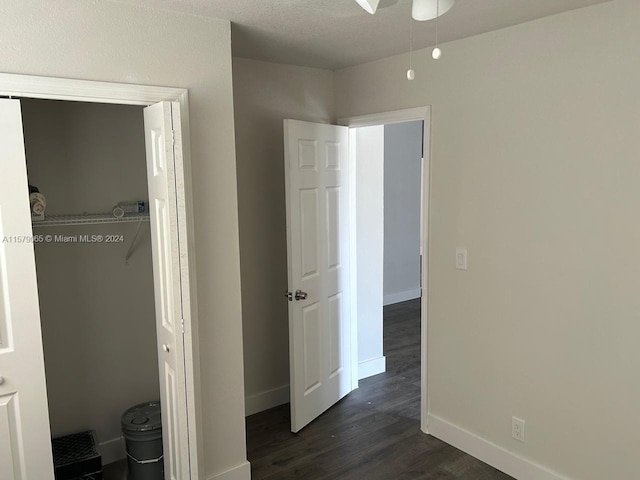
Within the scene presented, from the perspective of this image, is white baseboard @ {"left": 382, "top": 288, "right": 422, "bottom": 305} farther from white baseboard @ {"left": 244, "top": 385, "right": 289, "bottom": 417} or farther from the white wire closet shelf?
the white wire closet shelf

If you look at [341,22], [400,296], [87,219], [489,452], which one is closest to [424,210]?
[341,22]

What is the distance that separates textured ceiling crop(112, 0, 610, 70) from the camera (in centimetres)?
236

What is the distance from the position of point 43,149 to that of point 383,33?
6.40 ft

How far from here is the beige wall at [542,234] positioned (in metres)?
2.43

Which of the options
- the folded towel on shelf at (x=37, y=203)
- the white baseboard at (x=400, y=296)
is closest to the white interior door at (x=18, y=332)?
the folded towel on shelf at (x=37, y=203)

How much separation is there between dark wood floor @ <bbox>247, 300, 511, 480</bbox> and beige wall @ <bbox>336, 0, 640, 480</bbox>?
0.25m

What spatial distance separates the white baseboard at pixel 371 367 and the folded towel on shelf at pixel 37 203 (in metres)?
2.66

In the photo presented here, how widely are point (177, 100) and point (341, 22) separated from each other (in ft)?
2.93

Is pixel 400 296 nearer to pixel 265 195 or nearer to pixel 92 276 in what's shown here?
pixel 265 195

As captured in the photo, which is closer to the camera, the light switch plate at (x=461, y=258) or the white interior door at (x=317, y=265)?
the light switch plate at (x=461, y=258)

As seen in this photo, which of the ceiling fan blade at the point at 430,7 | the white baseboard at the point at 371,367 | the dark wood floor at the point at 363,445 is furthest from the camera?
the white baseboard at the point at 371,367

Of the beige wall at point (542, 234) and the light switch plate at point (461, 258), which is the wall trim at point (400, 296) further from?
the light switch plate at point (461, 258)

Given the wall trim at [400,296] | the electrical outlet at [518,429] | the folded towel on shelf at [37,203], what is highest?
the folded towel on shelf at [37,203]

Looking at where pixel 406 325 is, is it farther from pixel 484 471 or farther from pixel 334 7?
pixel 334 7
